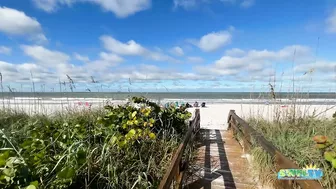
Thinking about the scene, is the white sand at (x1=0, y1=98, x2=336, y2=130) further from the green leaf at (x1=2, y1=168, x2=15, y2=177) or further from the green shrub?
the green leaf at (x1=2, y1=168, x2=15, y2=177)

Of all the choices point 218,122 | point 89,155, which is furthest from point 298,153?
point 218,122

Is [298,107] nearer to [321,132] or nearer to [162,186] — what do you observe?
[321,132]

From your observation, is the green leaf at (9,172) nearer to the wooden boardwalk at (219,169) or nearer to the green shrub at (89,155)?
the green shrub at (89,155)

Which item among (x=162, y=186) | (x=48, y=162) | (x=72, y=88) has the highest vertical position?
(x=72, y=88)

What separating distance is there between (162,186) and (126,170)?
2.42 feet

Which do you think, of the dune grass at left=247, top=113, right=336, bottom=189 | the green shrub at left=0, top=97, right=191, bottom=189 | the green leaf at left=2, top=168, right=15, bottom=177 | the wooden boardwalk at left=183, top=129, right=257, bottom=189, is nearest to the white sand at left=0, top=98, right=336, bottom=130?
the dune grass at left=247, top=113, right=336, bottom=189

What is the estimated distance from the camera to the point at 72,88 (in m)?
5.89

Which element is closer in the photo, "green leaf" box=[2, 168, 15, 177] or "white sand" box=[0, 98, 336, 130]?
"green leaf" box=[2, 168, 15, 177]

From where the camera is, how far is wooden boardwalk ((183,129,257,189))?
2708 millimetres

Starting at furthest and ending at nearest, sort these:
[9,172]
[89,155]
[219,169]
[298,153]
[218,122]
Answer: [218,122] → [219,169] → [298,153] → [89,155] → [9,172]

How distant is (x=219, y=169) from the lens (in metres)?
3.23

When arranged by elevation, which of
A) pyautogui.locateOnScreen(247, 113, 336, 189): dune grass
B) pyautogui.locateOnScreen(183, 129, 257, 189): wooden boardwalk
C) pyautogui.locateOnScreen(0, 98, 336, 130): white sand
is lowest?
pyautogui.locateOnScreen(183, 129, 257, 189): wooden boardwalk

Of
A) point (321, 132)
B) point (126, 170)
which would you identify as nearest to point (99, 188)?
point (126, 170)

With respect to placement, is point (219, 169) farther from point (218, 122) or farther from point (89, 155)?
point (218, 122)
